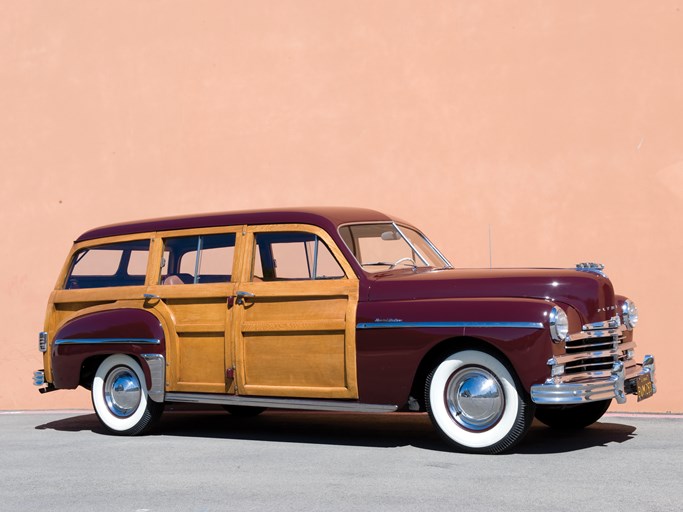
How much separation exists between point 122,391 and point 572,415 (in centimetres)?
369

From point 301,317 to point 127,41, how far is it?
561cm

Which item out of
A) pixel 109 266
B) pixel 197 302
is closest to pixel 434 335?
pixel 197 302

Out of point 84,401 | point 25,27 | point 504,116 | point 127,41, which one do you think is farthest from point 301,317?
point 25,27

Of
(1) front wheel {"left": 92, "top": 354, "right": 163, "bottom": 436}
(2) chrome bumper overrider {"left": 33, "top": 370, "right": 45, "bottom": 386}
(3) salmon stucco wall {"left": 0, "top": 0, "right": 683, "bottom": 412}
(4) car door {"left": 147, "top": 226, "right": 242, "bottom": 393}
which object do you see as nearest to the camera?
(4) car door {"left": 147, "top": 226, "right": 242, "bottom": 393}

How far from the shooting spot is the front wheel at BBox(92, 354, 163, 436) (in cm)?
841

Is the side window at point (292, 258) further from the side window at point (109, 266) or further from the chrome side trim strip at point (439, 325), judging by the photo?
the side window at point (109, 266)

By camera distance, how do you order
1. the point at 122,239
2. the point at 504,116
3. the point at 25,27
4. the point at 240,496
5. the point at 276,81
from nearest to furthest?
the point at 240,496 < the point at 122,239 < the point at 504,116 < the point at 276,81 < the point at 25,27

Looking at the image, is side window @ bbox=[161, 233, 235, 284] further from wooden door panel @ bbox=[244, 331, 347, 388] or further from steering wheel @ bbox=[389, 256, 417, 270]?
steering wheel @ bbox=[389, 256, 417, 270]

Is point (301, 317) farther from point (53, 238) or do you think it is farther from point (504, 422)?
point (53, 238)

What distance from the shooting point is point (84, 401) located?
11.4 m

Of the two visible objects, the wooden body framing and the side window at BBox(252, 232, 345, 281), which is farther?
the side window at BBox(252, 232, 345, 281)

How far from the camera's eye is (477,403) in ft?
22.6

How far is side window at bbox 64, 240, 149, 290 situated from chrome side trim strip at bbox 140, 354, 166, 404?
2.39 ft

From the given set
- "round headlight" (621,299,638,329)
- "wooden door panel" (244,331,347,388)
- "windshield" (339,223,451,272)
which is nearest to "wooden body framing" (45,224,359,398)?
"wooden door panel" (244,331,347,388)
